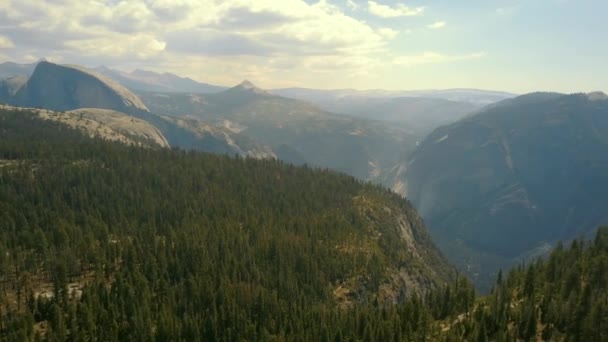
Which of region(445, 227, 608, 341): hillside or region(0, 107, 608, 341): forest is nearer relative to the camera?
region(445, 227, 608, 341): hillside

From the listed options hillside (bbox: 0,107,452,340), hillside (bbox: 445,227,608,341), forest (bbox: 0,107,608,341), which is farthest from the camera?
hillside (bbox: 0,107,452,340)

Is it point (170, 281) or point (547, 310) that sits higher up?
point (547, 310)

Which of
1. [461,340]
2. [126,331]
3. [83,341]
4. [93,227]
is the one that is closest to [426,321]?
[461,340]

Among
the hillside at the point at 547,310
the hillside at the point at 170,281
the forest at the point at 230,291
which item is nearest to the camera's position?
the hillside at the point at 547,310

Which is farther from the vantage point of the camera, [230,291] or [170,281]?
[170,281]

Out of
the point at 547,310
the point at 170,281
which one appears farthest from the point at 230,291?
the point at 547,310

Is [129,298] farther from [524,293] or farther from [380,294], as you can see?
[524,293]

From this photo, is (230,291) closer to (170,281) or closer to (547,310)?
(170,281)

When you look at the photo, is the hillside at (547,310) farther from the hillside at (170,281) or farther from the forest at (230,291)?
the hillside at (170,281)

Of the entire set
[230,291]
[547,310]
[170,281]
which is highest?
[547,310]

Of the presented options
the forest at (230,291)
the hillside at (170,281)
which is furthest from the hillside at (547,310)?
the hillside at (170,281)

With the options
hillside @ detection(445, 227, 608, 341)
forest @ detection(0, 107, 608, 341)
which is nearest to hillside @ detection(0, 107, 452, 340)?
forest @ detection(0, 107, 608, 341)

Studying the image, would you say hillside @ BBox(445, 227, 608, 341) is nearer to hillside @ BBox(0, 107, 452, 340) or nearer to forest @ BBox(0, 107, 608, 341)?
forest @ BBox(0, 107, 608, 341)

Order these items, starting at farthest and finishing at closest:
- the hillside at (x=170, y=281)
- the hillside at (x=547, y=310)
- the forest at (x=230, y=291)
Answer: the hillside at (x=170, y=281) → the forest at (x=230, y=291) → the hillside at (x=547, y=310)
